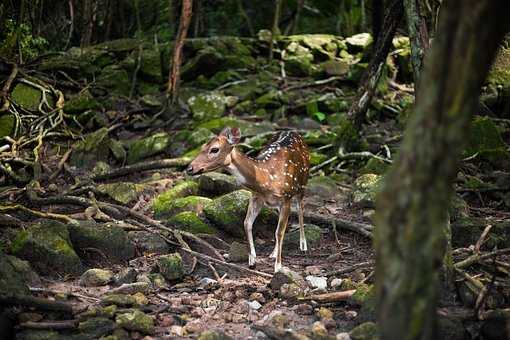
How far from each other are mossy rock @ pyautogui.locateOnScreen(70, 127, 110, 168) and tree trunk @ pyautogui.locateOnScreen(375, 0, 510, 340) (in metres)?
8.68

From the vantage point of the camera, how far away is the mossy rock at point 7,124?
1112 cm

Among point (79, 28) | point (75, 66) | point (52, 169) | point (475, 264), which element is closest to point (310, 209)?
point (475, 264)

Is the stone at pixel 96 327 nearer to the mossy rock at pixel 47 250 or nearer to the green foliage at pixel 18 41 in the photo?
the mossy rock at pixel 47 250

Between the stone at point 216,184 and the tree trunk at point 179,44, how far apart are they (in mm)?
4108

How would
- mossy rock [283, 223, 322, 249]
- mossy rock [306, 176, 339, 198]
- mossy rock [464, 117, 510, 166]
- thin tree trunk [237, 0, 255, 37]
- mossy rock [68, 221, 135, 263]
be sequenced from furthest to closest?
thin tree trunk [237, 0, 255, 37] → mossy rock [464, 117, 510, 166] → mossy rock [306, 176, 339, 198] → mossy rock [283, 223, 322, 249] → mossy rock [68, 221, 135, 263]

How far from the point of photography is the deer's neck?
691 centimetres

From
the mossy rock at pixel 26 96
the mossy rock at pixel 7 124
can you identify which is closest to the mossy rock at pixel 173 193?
the mossy rock at pixel 7 124

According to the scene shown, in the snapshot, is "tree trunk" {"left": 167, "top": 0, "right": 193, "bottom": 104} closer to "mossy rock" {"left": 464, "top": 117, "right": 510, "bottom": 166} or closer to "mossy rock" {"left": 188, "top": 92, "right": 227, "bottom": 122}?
"mossy rock" {"left": 188, "top": 92, "right": 227, "bottom": 122}

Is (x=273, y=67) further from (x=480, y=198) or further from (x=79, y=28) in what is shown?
(x=480, y=198)

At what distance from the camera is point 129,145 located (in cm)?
1165

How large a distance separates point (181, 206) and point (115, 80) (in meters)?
7.34

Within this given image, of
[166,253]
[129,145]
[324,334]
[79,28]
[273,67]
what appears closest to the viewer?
[324,334]

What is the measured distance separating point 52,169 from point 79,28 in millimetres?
9177

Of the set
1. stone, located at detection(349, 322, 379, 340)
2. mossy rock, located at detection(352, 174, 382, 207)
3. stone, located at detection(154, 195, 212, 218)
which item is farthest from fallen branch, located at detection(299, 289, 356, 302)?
mossy rock, located at detection(352, 174, 382, 207)
